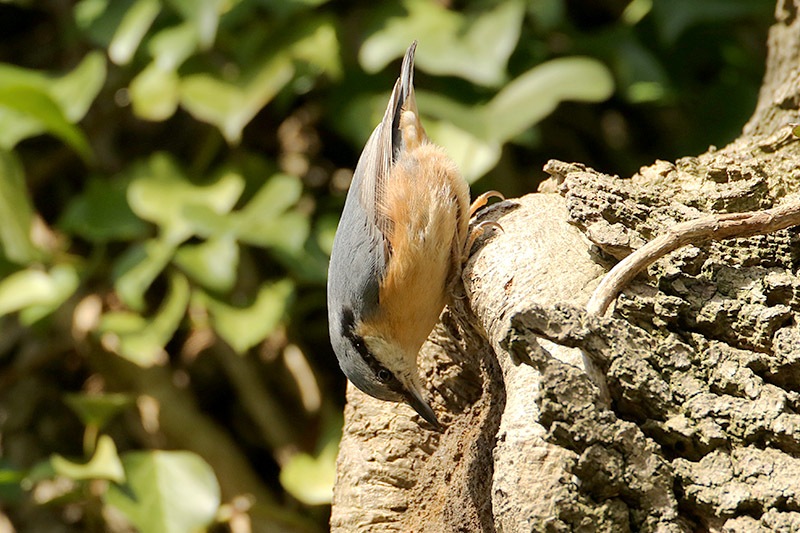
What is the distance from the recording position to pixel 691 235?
159 centimetres

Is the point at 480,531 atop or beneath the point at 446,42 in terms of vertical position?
beneath

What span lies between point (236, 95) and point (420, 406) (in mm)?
1708

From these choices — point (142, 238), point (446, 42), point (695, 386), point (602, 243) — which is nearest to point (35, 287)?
point (142, 238)

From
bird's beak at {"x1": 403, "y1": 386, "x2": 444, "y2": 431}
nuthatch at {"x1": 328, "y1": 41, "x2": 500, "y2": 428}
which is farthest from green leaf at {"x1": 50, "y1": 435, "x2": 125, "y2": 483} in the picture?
bird's beak at {"x1": 403, "y1": 386, "x2": 444, "y2": 431}

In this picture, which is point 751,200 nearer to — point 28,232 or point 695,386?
point 695,386

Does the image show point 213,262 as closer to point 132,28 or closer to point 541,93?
point 132,28

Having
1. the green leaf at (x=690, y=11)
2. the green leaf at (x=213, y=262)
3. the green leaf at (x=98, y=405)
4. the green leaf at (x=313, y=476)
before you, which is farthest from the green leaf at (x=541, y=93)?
the green leaf at (x=98, y=405)

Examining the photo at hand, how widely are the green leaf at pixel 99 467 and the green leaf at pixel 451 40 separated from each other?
71.6 inches

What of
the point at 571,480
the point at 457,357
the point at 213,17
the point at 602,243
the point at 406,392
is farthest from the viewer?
the point at 213,17

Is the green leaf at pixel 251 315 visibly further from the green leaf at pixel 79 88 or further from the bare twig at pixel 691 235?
the bare twig at pixel 691 235

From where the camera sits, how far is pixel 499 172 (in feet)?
11.9

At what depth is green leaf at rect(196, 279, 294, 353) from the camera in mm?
3057

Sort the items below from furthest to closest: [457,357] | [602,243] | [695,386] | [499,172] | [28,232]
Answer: [499,172], [28,232], [457,357], [602,243], [695,386]

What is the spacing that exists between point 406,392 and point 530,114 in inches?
54.9
